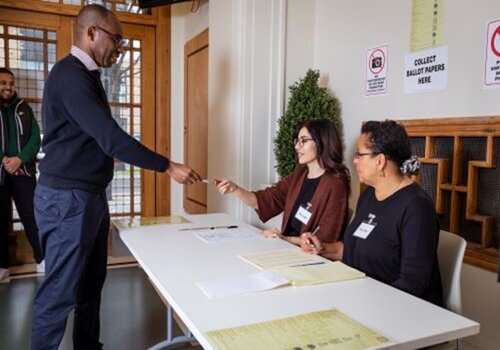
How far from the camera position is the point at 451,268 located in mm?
1481

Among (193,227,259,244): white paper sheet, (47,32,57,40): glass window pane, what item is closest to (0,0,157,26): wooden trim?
(47,32,57,40): glass window pane

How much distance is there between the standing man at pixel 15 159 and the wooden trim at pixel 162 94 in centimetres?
126

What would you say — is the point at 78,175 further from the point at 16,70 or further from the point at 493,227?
the point at 16,70

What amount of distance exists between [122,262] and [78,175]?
2.44 meters

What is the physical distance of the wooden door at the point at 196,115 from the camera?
4016mm

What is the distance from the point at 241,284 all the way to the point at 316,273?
0.27m

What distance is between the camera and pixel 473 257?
79.0 inches

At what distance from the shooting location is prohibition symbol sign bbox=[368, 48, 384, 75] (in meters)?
2.52

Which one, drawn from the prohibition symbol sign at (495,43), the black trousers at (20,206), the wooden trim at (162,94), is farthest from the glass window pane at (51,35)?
the prohibition symbol sign at (495,43)

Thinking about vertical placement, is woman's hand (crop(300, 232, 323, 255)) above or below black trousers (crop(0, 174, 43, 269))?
above

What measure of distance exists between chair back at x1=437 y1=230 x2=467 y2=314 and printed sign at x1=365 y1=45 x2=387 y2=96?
4.06 ft

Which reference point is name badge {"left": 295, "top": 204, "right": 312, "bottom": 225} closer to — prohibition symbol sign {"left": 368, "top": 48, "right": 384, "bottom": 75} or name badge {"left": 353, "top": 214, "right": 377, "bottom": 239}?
name badge {"left": 353, "top": 214, "right": 377, "bottom": 239}

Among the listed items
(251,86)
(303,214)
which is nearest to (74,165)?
(303,214)

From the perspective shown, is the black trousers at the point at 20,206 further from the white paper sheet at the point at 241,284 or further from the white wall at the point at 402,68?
the white paper sheet at the point at 241,284
